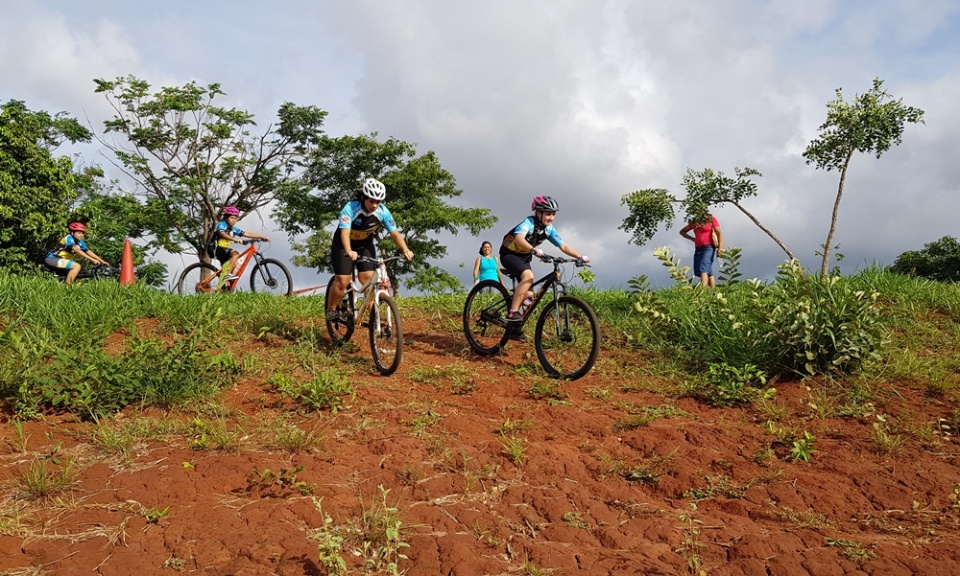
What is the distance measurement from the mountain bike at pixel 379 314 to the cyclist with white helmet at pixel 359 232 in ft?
0.37

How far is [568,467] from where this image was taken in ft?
14.7

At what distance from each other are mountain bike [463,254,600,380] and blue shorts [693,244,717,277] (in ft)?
16.1

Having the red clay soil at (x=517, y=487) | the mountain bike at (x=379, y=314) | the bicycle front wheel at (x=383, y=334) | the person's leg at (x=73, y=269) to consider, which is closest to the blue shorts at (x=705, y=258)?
the red clay soil at (x=517, y=487)

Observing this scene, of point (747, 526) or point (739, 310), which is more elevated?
point (739, 310)

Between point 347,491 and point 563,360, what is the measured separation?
12.9 feet

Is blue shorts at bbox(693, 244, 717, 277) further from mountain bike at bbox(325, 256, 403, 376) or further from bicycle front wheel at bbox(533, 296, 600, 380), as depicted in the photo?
mountain bike at bbox(325, 256, 403, 376)

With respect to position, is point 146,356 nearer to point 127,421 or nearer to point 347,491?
point 127,421

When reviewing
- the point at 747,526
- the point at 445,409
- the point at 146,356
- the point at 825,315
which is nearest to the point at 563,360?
the point at 445,409

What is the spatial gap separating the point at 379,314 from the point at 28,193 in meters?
19.6

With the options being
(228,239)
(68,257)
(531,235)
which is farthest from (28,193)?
(531,235)

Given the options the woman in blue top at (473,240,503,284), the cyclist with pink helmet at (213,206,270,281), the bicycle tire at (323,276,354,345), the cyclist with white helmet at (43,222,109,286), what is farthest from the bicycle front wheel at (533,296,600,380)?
the cyclist with white helmet at (43,222,109,286)

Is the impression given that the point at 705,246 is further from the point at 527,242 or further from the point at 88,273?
the point at 88,273

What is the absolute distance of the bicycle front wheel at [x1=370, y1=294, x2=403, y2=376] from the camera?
6875mm

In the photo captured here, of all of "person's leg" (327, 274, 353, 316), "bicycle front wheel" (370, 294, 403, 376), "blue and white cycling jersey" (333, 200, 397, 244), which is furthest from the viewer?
"person's leg" (327, 274, 353, 316)
